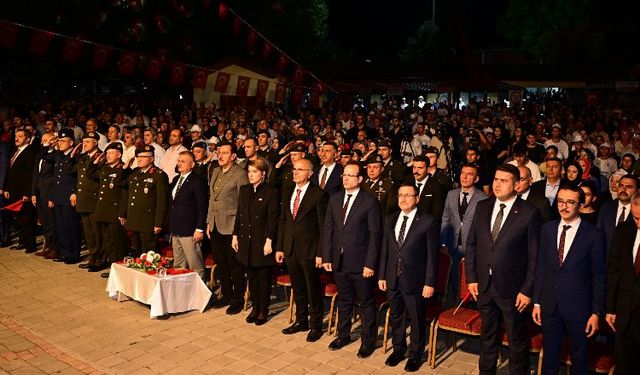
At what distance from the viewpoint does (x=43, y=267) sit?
11.1 m

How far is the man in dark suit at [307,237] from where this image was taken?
7.90 metres

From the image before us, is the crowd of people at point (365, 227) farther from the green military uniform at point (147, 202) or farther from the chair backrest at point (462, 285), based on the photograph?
the chair backrest at point (462, 285)

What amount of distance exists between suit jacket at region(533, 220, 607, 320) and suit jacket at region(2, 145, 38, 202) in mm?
9969

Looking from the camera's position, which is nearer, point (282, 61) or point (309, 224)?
point (309, 224)

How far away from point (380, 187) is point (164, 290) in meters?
3.49

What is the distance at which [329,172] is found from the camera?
1021cm

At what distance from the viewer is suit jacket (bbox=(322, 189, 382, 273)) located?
7.32 meters

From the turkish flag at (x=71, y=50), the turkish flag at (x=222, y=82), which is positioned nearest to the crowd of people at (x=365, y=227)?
the turkish flag at (x=71, y=50)

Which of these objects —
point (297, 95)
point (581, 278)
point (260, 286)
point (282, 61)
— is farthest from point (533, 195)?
point (297, 95)

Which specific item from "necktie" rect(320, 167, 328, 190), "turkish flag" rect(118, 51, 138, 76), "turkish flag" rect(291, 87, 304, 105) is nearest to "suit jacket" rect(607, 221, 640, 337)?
"necktie" rect(320, 167, 328, 190)

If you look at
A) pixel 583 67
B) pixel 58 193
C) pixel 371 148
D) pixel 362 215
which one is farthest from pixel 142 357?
pixel 583 67

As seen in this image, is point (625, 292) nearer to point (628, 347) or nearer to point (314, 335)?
point (628, 347)

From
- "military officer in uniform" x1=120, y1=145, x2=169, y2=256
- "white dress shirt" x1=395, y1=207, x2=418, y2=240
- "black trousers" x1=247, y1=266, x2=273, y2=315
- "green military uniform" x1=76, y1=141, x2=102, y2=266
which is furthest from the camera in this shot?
"green military uniform" x1=76, y1=141, x2=102, y2=266

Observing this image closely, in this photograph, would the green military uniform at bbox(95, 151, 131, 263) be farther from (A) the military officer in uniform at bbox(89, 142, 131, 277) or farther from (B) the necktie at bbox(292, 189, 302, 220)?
(B) the necktie at bbox(292, 189, 302, 220)
